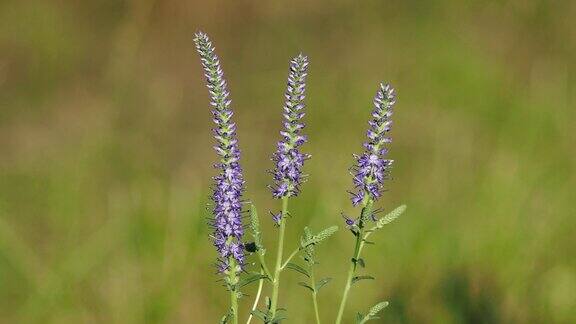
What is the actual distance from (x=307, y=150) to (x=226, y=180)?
87cm

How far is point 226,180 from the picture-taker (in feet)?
2.71

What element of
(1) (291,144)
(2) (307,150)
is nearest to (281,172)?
(1) (291,144)

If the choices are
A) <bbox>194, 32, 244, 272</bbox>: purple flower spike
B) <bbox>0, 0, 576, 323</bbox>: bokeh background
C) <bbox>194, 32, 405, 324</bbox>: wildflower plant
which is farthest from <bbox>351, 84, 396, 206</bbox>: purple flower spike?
<bbox>0, 0, 576, 323</bbox>: bokeh background

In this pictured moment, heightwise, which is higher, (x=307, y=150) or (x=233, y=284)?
(x=307, y=150)

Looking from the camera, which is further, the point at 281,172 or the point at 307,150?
the point at 307,150

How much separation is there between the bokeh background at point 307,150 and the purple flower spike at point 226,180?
0.62m

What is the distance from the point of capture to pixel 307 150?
1684mm

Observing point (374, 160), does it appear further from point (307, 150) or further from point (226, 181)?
point (307, 150)

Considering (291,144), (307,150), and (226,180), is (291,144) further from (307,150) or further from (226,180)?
(307,150)

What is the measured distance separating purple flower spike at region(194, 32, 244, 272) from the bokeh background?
62 centimetres

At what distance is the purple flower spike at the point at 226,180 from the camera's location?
0.79 m

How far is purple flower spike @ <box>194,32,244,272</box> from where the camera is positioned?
795 mm
